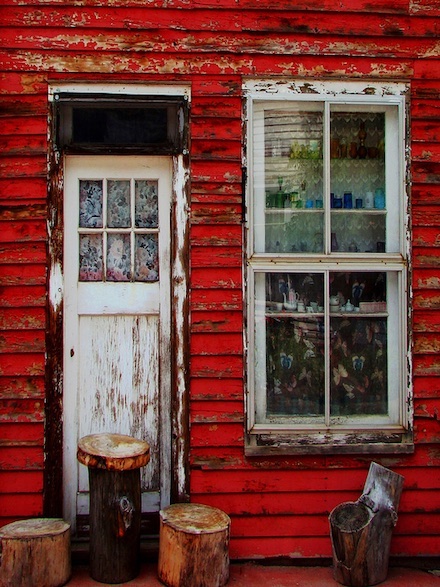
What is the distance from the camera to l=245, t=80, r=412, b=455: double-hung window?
14.7ft

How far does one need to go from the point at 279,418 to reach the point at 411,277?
4.22 ft

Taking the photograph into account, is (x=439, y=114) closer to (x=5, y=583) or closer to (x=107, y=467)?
(x=107, y=467)

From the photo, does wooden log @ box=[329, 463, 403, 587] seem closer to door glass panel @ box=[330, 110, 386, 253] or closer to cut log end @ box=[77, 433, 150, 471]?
cut log end @ box=[77, 433, 150, 471]

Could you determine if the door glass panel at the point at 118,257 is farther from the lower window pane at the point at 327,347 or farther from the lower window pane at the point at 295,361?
the lower window pane at the point at 295,361

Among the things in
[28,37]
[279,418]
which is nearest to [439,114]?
[279,418]

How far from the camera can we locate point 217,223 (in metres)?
4.45

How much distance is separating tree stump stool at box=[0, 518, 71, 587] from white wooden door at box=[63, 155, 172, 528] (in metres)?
0.59

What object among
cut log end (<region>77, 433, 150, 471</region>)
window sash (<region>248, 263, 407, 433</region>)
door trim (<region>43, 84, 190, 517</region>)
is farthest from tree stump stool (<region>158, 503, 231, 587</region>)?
window sash (<region>248, 263, 407, 433</region>)

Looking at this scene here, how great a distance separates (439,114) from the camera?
4.54 metres

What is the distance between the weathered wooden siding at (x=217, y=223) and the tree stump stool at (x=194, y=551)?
46cm

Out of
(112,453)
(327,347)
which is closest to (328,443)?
(327,347)

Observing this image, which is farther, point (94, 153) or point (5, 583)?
point (94, 153)

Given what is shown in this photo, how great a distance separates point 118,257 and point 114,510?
1634 millimetres

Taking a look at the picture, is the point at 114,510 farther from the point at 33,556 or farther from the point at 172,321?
the point at 172,321
